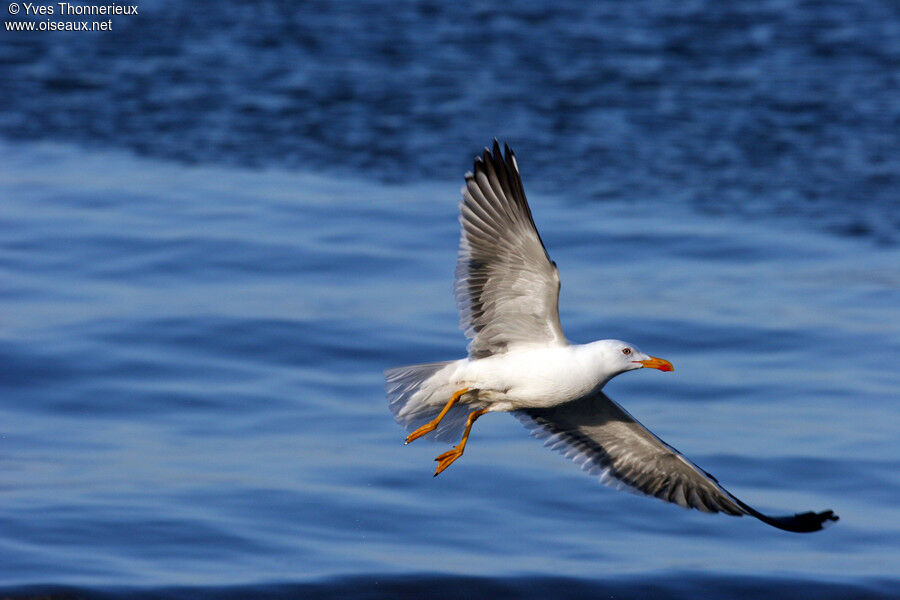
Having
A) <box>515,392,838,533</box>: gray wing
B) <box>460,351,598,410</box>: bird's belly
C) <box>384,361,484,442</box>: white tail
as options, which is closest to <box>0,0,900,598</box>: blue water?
<box>515,392,838,533</box>: gray wing

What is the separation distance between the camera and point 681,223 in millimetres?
17516

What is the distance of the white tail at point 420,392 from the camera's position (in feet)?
27.2

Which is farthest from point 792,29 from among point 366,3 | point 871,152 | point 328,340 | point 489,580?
point 489,580

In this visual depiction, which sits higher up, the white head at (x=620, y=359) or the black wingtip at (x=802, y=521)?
the white head at (x=620, y=359)

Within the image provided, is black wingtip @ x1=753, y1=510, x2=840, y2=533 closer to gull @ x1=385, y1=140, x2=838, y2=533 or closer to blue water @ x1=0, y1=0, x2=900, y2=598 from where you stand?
gull @ x1=385, y1=140, x2=838, y2=533

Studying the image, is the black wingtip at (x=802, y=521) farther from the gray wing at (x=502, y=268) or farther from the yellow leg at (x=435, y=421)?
the yellow leg at (x=435, y=421)

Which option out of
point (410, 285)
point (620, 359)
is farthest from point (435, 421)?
point (410, 285)

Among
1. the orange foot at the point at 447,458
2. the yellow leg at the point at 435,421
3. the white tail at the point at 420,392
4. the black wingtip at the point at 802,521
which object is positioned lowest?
the black wingtip at the point at 802,521

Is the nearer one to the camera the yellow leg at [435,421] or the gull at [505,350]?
the gull at [505,350]

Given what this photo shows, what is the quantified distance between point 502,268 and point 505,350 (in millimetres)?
539

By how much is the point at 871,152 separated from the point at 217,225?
849cm

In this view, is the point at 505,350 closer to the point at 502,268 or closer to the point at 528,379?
the point at 528,379

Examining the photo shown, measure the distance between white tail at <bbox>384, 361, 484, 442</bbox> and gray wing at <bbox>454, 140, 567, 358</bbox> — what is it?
333 millimetres

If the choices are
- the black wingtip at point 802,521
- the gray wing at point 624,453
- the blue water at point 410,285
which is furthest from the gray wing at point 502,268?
the blue water at point 410,285
